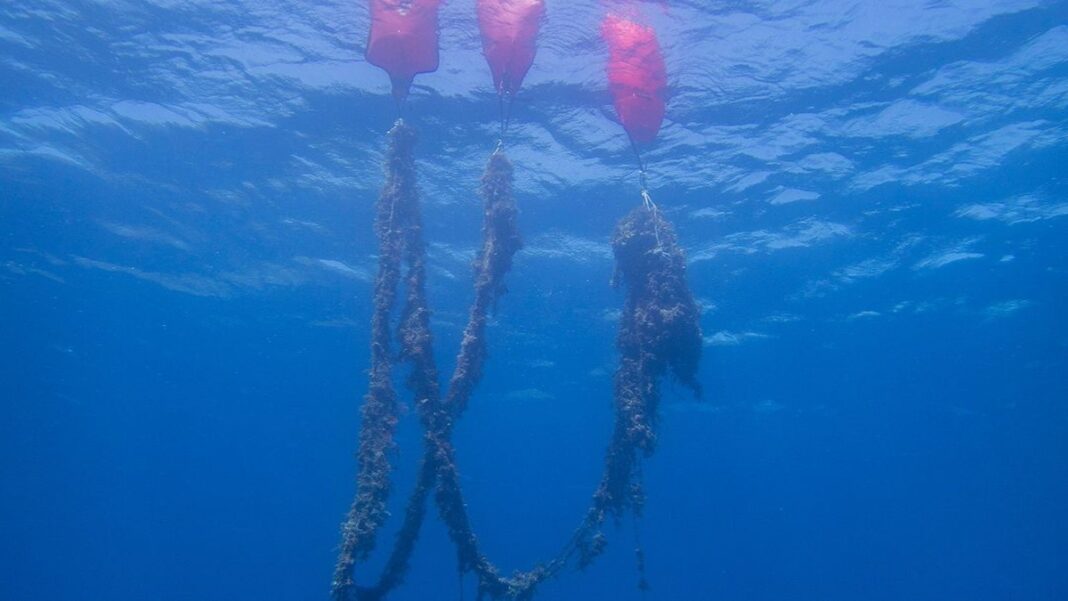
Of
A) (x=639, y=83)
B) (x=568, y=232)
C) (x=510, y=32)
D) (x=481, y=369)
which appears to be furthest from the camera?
(x=568, y=232)

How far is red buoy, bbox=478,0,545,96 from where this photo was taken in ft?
29.3

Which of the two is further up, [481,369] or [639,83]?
[639,83]

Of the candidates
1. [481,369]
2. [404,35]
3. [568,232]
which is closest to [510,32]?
[404,35]

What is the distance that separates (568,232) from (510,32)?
1293 cm

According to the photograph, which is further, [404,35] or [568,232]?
[568,232]

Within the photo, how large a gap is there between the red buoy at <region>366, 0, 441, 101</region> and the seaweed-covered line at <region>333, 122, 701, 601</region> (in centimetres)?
102

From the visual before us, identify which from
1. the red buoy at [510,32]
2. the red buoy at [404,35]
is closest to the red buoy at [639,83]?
the red buoy at [510,32]

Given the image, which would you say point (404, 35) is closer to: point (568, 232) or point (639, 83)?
point (639, 83)

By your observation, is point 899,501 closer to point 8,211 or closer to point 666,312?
point 666,312

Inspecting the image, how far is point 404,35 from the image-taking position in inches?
347

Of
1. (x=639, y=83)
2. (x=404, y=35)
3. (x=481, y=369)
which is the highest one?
(x=639, y=83)

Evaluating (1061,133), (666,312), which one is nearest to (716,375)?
(1061,133)

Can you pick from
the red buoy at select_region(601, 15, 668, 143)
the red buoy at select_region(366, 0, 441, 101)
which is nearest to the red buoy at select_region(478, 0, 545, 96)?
the red buoy at select_region(366, 0, 441, 101)

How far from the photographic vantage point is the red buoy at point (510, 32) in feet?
29.3
